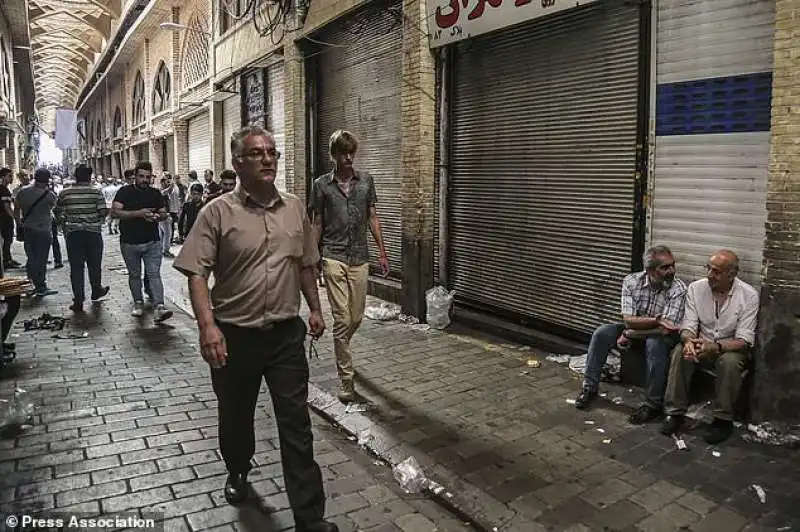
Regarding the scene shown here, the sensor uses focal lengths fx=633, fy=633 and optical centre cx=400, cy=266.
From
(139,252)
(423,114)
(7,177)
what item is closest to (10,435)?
(139,252)

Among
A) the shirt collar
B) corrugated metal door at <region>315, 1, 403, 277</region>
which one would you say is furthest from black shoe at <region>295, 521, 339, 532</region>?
corrugated metal door at <region>315, 1, 403, 277</region>

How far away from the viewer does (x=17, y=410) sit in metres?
4.70

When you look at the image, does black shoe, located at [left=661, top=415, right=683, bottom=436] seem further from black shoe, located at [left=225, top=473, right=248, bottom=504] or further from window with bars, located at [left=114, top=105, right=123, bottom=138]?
window with bars, located at [left=114, top=105, right=123, bottom=138]

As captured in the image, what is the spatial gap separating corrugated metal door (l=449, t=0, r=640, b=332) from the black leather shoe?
113 cm

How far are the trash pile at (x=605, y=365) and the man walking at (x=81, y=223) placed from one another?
6.01 meters

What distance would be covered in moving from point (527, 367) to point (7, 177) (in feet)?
32.5

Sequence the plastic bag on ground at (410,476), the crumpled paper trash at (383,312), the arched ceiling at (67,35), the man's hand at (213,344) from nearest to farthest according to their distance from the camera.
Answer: the man's hand at (213,344) < the plastic bag on ground at (410,476) < the crumpled paper trash at (383,312) < the arched ceiling at (67,35)

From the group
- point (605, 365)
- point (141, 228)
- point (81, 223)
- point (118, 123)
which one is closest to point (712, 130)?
point (605, 365)

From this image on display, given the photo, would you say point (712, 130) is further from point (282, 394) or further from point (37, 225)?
point (37, 225)

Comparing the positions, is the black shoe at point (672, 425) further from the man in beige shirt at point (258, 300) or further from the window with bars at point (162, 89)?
the window with bars at point (162, 89)

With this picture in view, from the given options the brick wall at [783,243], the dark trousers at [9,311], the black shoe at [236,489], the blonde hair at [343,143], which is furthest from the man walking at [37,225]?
the brick wall at [783,243]

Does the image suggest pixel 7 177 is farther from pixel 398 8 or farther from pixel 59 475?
pixel 59 475

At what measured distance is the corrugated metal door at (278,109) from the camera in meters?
12.1

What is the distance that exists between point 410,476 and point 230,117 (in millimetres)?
13359
